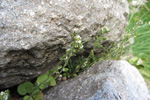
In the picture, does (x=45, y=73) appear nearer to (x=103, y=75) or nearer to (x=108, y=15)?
(x=103, y=75)

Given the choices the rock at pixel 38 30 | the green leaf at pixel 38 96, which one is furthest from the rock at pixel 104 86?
the rock at pixel 38 30

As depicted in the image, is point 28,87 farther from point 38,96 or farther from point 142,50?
point 142,50

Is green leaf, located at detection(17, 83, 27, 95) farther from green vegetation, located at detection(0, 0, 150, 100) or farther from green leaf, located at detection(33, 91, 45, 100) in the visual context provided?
green leaf, located at detection(33, 91, 45, 100)

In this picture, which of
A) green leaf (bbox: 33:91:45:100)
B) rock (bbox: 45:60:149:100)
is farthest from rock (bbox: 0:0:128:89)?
rock (bbox: 45:60:149:100)

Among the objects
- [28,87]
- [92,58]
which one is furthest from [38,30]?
[92,58]

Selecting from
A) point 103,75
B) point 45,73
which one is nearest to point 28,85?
point 45,73

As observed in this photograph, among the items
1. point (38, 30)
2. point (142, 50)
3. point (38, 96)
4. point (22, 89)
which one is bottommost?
point (142, 50)
